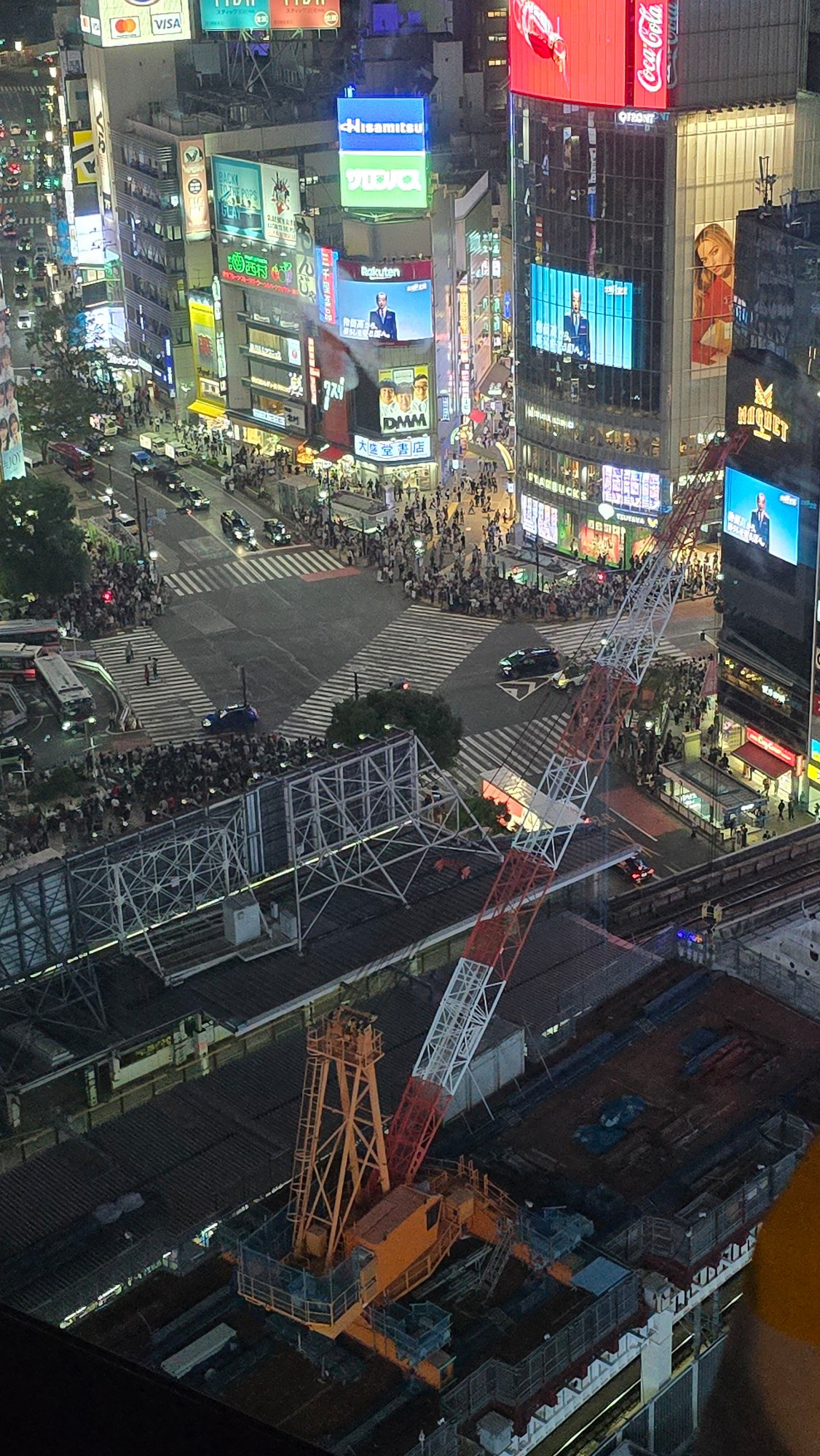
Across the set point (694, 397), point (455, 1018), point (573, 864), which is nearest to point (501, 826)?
point (573, 864)

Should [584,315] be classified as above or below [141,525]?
above

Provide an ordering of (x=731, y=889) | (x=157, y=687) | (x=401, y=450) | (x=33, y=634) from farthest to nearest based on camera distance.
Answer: (x=401, y=450), (x=33, y=634), (x=157, y=687), (x=731, y=889)

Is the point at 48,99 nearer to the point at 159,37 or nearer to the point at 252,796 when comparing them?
the point at 159,37

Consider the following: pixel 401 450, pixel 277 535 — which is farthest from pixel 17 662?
pixel 401 450

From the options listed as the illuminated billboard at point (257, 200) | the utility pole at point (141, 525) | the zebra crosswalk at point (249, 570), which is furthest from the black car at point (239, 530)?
the illuminated billboard at point (257, 200)

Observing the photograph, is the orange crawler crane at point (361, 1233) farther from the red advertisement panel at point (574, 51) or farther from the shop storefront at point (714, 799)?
the red advertisement panel at point (574, 51)

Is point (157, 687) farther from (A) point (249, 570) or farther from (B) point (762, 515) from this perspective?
(B) point (762, 515)

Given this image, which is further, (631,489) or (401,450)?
(401,450)
